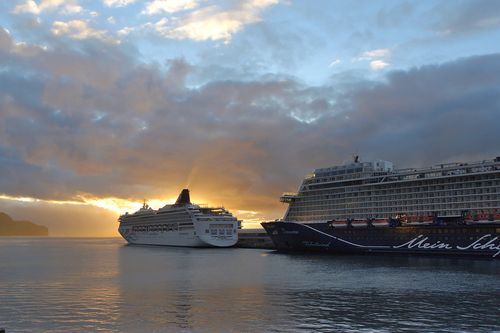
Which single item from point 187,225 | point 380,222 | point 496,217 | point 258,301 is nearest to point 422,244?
point 380,222

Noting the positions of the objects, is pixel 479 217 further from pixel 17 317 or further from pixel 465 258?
pixel 17 317

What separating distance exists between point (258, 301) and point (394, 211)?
2223 inches

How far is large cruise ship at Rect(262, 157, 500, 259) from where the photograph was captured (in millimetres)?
76250

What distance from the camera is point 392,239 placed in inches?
3285

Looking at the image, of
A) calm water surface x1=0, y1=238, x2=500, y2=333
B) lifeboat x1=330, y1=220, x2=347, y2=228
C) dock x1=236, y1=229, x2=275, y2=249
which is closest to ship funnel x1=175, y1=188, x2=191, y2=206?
dock x1=236, y1=229, x2=275, y2=249

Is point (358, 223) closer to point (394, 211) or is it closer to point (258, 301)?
point (394, 211)

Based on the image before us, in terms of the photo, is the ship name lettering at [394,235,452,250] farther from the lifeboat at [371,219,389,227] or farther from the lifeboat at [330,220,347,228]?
the lifeboat at [330,220,347,228]

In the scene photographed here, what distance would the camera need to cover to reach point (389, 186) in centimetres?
9094

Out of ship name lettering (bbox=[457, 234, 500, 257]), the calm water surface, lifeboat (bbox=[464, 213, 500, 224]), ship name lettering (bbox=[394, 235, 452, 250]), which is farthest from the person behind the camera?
ship name lettering (bbox=[394, 235, 452, 250])

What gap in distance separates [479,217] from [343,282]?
3593 centimetres

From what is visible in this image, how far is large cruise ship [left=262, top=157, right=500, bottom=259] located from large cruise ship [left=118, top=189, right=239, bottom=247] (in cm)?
2943

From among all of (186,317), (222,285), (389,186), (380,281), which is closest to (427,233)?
(389,186)

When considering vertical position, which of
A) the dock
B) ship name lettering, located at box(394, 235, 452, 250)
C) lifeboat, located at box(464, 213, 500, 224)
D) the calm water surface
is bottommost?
the calm water surface

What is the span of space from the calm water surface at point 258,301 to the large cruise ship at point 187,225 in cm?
6898
